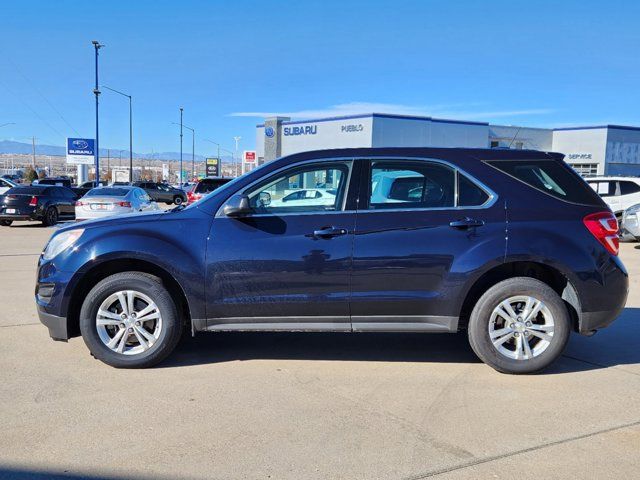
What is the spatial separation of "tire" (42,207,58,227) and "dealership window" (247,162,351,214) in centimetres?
1808

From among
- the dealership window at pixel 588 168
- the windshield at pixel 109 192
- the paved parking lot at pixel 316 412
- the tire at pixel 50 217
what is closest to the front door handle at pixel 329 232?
the paved parking lot at pixel 316 412

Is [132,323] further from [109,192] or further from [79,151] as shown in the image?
[79,151]

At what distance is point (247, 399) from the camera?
4.43 m

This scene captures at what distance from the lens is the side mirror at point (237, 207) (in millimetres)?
4818

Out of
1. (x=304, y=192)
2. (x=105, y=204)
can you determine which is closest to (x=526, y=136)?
(x=105, y=204)

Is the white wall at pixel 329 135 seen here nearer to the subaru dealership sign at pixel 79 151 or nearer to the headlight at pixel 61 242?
the subaru dealership sign at pixel 79 151

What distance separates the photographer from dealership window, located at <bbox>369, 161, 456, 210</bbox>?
505cm

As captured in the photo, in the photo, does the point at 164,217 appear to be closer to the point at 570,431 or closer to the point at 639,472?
the point at 570,431

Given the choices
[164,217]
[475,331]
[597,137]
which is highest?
[597,137]

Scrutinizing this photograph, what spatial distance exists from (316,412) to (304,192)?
76.1 inches

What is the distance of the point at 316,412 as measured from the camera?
4203 millimetres

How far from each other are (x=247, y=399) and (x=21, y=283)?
601cm

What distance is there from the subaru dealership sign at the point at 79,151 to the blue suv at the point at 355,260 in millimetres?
44629

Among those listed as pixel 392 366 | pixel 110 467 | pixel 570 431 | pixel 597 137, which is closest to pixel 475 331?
pixel 392 366
